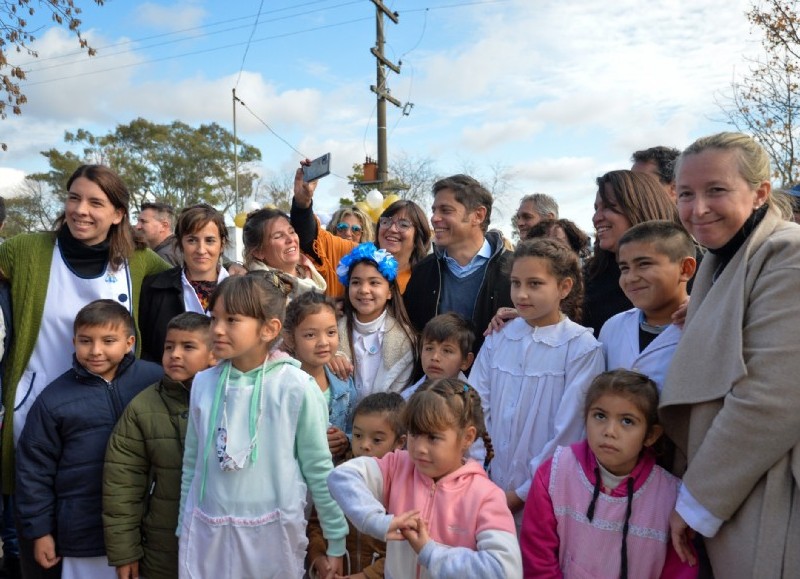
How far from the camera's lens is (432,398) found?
2.31 meters

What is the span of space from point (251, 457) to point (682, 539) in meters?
1.67

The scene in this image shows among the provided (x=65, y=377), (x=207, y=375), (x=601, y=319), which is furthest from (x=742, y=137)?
(x=65, y=377)

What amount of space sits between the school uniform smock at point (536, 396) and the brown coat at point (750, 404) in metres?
0.59

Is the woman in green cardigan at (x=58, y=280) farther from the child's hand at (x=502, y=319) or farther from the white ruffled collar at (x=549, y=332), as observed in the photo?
the white ruffled collar at (x=549, y=332)

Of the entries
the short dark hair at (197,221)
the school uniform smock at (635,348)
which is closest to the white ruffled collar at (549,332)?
the school uniform smock at (635,348)

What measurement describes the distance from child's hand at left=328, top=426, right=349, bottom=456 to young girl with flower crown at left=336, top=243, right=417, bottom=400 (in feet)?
1.06

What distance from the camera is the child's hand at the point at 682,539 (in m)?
2.16

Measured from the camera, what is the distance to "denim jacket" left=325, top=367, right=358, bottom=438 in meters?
3.43

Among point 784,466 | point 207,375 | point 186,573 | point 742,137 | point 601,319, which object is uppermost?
point 742,137

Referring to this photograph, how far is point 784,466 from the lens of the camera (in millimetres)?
1911

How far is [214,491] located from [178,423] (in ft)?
1.75

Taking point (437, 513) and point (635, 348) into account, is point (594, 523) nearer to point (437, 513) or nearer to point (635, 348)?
point (437, 513)

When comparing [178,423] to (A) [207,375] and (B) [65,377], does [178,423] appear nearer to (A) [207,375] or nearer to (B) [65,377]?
(A) [207,375]

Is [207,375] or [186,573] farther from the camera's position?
[207,375]
